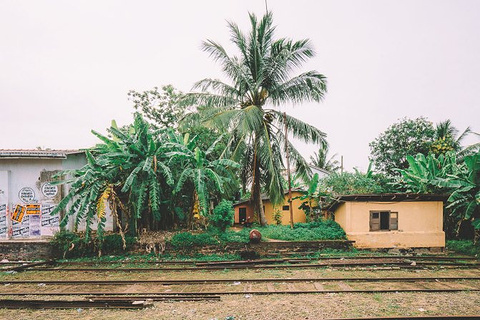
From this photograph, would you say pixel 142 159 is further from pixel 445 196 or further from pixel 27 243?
pixel 445 196

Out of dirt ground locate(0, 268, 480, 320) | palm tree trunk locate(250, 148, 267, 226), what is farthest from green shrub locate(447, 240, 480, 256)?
palm tree trunk locate(250, 148, 267, 226)

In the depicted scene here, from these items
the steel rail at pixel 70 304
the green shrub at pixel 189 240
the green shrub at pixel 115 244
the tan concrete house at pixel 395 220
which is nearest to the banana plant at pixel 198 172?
the green shrub at pixel 189 240

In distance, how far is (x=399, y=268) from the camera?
433 inches

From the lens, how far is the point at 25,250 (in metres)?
12.7

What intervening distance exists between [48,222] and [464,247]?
18.8 metres

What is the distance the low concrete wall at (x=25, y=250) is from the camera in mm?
12648

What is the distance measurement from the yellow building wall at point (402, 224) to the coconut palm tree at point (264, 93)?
328 centimetres

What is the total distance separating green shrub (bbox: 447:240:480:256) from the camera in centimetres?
1368

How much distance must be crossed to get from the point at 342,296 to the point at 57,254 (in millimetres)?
11186

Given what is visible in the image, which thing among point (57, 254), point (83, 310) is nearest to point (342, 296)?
point (83, 310)

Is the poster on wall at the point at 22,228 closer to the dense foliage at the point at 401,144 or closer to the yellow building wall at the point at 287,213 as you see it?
the yellow building wall at the point at 287,213

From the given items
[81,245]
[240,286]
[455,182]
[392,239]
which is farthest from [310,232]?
[81,245]

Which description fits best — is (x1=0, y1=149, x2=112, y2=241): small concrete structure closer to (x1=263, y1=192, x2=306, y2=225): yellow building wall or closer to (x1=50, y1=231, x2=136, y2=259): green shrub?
(x1=50, y1=231, x2=136, y2=259): green shrub

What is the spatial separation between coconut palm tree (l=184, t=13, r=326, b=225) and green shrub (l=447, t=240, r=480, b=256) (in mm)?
7803
